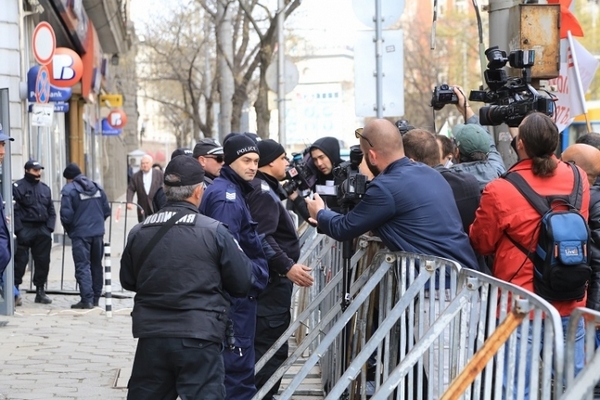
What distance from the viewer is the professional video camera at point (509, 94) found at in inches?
273

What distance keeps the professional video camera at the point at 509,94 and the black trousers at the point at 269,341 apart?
77.9 inches

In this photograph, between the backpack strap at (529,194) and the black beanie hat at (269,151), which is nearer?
the backpack strap at (529,194)

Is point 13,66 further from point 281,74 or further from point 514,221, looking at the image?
point 514,221

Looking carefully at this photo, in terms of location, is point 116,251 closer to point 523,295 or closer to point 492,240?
point 492,240

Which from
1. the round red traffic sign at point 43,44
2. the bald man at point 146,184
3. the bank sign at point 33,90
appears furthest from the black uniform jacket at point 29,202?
the bald man at point 146,184

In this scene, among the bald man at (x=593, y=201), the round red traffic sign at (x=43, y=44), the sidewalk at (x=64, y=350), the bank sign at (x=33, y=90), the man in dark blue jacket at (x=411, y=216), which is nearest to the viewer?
the man in dark blue jacket at (x=411, y=216)

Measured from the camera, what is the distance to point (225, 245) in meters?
5.59

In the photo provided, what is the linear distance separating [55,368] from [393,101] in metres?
4.31

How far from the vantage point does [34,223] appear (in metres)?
13.9

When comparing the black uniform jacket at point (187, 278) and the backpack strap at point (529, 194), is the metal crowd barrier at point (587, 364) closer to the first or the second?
the backpack strap at point (529, 194)

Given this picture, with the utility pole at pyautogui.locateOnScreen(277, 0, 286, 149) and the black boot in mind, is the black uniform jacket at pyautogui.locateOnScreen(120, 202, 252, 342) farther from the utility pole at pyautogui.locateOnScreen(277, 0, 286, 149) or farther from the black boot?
→ the utility pole at pyautogui.locateOnScreen(277, 0, 286, 149)

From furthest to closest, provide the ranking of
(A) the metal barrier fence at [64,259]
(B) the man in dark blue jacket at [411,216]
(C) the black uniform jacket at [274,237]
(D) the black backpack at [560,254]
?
1. (A) the metal barrier fence at [64,259]
2. (C) the black uniform jacket at [274,237]
3. (B) the man in dark blue jacket at [411,216]
4. (D) the black backpack at [560,254]

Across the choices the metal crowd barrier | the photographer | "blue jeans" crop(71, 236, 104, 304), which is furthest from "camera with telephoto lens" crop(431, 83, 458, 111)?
"blue jeans" crop(71, 236, 104, 304)

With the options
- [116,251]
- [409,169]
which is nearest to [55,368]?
[409,169]
